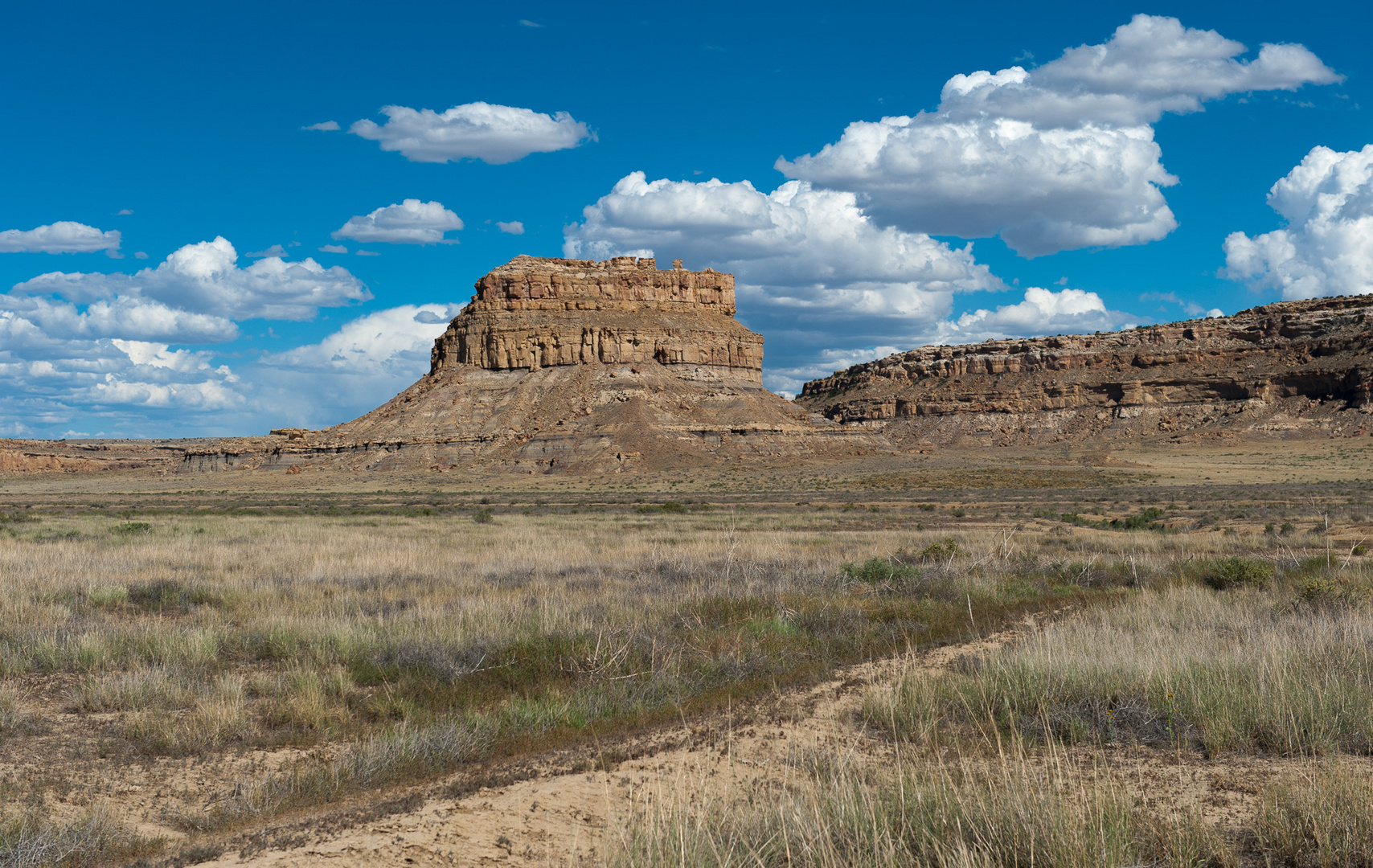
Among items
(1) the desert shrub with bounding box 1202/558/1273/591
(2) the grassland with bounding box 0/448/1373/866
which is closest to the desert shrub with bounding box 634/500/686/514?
(2) the grassland with bounding box 0/448/1373/866

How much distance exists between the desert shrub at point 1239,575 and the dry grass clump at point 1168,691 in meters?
4.28

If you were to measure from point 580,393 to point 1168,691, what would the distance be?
86338 millimetres

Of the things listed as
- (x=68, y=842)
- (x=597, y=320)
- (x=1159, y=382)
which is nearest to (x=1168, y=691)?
(x=68, y=842)

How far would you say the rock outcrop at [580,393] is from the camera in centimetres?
8388

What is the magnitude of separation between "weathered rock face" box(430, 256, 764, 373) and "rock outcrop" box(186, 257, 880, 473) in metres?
0.15

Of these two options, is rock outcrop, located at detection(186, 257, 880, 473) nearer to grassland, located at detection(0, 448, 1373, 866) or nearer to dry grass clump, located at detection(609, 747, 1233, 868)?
grassland, located at detection(0, 448, 1373, 866)

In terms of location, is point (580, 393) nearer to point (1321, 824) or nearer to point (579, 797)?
point (579, 797)

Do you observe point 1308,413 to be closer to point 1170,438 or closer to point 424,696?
point 1170,438

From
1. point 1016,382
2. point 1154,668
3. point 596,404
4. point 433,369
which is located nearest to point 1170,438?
point 1016,382

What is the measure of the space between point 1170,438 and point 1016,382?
26.2 m

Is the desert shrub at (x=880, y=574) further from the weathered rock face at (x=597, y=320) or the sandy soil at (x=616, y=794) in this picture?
the weathered rock face at (x=597, y=320)

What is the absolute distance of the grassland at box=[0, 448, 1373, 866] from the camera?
4.48 meters

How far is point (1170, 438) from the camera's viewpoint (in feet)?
363

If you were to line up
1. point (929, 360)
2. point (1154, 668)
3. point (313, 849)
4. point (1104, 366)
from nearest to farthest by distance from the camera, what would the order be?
point (313, 849) < point (1154, 668) < point (1104, 366) < point (929, 360)
